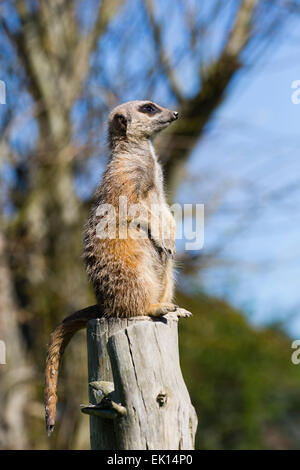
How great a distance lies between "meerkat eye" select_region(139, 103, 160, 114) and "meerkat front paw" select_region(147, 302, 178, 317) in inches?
61.5

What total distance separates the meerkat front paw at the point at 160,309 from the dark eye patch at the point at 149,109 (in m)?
1.55

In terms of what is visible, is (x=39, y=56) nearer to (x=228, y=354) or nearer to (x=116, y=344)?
(x=228, y=354)

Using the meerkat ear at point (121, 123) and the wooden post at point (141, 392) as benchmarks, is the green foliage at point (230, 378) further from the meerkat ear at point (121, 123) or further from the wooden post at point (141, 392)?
the wooden post at point (141, 392)

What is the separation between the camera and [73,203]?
966cm

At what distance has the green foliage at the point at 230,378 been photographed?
437 inches

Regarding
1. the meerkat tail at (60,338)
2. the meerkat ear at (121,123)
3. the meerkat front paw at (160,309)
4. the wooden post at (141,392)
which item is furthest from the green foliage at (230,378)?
the wooden post at (141,392)

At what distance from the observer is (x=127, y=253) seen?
3719 mm

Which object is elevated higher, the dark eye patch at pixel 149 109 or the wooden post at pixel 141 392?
the dark eye patch at pixel 149 109

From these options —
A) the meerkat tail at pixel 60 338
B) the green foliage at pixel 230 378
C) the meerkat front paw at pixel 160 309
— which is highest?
the meerkat front paw at pixel 160 309

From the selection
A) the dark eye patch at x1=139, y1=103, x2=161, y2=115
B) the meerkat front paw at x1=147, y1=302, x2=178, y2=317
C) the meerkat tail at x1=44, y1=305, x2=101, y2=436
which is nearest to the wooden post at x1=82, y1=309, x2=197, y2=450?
the meerkat front paw at x1=147, y1=302, x2=178, y2=317

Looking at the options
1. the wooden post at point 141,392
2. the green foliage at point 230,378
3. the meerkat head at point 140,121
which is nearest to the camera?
the wooden post at point 141,392

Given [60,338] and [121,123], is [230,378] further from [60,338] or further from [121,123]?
[60,338]

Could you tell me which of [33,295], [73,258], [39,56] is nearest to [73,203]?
[73,258]
